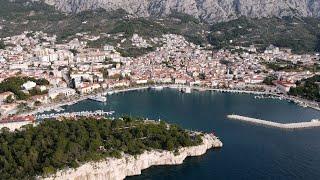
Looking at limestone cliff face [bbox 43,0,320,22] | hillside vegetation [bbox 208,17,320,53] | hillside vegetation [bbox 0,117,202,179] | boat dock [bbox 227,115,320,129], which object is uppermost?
limestone cliff face [bbox 43,0,320,22]

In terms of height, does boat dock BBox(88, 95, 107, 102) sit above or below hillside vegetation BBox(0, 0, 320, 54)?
below

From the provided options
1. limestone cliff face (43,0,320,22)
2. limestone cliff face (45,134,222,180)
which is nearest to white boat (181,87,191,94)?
limestone cliff face (45,134,222,180)

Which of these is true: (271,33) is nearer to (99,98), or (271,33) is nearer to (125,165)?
(99,98)

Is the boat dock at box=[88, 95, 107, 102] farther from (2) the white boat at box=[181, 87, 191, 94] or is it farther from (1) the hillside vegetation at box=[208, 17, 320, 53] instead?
(1) the hillside vegetation at box=[208, 17, 320, 53]

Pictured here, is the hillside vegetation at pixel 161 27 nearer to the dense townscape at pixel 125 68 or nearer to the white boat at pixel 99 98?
the dense townscape at pixel 125 68

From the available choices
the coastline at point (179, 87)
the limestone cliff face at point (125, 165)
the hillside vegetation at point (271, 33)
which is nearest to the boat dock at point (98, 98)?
the coastline at point (179, 87)

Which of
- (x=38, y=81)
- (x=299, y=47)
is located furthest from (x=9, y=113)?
(x=299, y=47)
